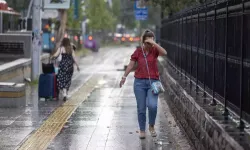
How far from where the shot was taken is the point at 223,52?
8633 millimetres

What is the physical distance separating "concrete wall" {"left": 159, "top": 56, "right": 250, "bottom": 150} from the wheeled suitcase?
11.7 feet

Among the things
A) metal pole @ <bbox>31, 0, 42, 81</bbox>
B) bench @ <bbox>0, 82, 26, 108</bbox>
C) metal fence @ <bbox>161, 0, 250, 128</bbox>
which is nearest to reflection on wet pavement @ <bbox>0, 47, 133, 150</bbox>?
bench @ <bbox>0, 82, 26, 108</bbox>

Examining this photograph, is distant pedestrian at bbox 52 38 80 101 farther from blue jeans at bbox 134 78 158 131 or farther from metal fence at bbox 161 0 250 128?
blue jeans at bbox 134 78 158 131

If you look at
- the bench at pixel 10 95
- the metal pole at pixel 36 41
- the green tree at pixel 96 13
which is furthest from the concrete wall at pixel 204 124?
the green tree at pixel 96 13

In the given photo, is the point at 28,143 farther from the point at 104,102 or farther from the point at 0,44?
the point at 0,44

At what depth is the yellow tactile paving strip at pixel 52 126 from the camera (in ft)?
31.1

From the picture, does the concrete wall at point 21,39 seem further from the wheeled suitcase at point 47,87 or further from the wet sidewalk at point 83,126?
the wheeled suitcase at point 47,87

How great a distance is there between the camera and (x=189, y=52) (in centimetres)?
1326

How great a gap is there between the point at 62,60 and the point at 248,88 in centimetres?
905

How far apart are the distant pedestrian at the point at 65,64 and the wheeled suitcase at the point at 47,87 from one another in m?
0.16

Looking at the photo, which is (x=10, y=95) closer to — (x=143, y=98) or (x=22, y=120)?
(x=22, y=120)

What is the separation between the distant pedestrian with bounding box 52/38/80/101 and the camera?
50.3ft

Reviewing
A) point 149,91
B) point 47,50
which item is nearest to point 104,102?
point 149,91

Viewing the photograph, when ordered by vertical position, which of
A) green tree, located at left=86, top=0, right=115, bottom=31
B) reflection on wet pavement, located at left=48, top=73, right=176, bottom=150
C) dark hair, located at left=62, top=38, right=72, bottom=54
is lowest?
reflection on wet pavement, located at left=48, top=73, right=176, bottom=150
